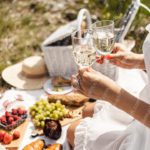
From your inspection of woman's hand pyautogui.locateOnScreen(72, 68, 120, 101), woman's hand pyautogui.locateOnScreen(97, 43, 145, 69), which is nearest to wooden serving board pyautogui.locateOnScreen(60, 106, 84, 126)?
woman's hand pyautogui.locateOnScreen(97, 43, 145, 69)

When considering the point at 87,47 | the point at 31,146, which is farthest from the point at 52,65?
the point at 87,47

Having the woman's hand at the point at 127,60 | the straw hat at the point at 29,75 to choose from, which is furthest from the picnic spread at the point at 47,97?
the woman's hand at the point at 127,60

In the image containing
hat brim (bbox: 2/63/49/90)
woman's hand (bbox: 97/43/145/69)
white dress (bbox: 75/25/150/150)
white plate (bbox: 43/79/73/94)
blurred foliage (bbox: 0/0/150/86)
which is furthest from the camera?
blurred foliage (bbox: 0/0/150/86)

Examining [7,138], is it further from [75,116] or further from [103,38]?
[103,38]

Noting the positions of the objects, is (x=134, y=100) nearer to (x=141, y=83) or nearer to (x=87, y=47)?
(x=87, y=47)

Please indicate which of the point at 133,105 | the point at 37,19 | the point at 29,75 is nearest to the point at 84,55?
the point at 133,105

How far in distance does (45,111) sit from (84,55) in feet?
3.71

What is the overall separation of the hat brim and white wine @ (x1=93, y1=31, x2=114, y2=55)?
1521mm

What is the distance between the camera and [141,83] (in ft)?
10.7

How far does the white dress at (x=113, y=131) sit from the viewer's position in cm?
228

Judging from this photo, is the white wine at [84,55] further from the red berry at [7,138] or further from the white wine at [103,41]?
the red berry at [7,138]

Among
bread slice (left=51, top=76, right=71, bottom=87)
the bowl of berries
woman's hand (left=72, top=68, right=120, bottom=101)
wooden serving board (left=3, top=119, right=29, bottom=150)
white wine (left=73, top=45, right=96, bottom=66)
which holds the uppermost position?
white wine (left=73, top=45, right=96, bottom=66)

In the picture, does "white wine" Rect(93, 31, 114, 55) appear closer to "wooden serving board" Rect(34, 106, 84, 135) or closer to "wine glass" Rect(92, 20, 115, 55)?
"wine glass" Rect(92, 20, 115, 55)

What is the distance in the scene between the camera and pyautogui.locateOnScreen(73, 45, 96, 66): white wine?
2.31m
